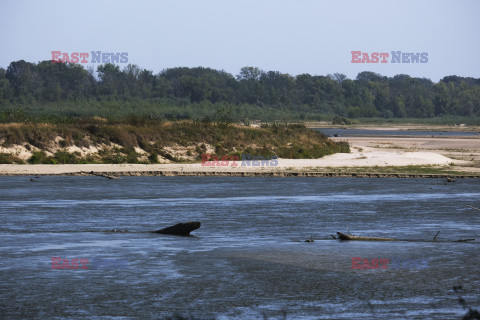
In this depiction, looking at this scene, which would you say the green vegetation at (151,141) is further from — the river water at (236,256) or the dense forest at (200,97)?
the dense forest at (200,97)

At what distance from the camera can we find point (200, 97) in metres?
152

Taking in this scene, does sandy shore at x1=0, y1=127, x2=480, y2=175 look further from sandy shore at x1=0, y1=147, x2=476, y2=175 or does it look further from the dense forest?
the dense forest

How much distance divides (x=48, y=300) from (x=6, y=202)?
15581 mm

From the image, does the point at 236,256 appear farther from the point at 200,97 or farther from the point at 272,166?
the point at 200,97

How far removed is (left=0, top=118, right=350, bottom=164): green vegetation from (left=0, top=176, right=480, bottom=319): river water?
14438 millimetres

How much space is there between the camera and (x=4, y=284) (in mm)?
14188

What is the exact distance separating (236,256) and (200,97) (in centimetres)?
13577

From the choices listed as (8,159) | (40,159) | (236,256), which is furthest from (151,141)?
(236,256)

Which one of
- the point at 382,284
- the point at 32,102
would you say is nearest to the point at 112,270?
the point at 382,284

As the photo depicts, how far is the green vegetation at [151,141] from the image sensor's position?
150 ft

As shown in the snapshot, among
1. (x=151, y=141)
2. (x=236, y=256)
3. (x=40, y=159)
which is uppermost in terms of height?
(x=151, y=141)

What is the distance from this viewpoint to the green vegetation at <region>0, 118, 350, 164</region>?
4559 centimetres

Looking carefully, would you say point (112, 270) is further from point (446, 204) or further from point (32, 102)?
point (32, 102)

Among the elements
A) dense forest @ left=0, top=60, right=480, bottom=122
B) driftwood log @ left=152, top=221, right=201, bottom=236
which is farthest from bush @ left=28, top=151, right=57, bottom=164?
dense forest @ left=0, top=60, right=480, bottom=122
